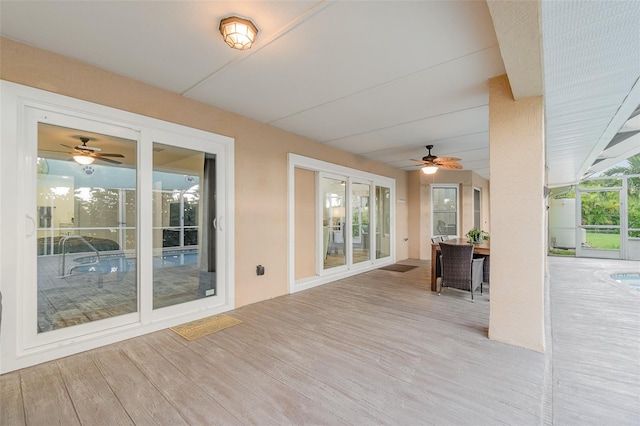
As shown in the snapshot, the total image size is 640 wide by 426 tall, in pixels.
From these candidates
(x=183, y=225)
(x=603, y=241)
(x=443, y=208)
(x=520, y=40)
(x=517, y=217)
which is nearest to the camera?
(x=520, y=40)

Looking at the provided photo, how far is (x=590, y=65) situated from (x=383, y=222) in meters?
5.42

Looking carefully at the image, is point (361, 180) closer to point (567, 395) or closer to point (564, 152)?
point (564, 152)

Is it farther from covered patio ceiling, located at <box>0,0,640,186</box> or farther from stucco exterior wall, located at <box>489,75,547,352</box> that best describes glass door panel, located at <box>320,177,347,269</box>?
stucco exterior wall, located at <box>489,75,547,352</box>


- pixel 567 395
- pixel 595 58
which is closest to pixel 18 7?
pixel 595 58

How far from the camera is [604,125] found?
373cm

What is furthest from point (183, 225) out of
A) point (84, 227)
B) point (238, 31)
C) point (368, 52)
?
point (368, 52)

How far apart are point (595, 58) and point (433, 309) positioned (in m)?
3.06

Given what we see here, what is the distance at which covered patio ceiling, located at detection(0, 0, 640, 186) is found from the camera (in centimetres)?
185

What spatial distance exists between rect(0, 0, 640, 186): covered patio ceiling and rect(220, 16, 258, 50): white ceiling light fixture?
0.18 feet

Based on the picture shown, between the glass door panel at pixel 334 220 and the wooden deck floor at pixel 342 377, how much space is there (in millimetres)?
2373

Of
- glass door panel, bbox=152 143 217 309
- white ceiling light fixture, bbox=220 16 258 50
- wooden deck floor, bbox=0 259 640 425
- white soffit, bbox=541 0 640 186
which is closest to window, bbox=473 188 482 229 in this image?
white soffit, bbox=541 0 640 186

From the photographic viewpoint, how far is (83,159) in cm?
277

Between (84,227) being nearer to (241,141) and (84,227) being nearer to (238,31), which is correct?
(241,141)

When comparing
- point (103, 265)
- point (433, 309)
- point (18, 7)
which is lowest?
point (433, 309)
